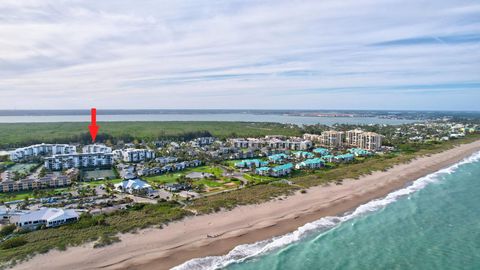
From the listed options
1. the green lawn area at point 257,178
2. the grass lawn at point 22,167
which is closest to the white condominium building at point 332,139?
Answer: the green lawn area at point 257,178

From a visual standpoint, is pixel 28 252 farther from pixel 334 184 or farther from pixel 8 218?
pixel 334 184

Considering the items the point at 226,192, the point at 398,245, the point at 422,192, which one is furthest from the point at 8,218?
the point at 422,192

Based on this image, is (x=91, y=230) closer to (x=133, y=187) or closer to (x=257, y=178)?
(x=133, y=187)

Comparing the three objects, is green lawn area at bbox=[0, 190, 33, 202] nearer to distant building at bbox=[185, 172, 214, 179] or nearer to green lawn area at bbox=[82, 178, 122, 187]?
green lawn area at bbox=[82, 178, 122, 187]

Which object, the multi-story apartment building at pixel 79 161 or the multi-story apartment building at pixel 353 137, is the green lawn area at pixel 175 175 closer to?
the multi-story apartment building at pixel 79 161

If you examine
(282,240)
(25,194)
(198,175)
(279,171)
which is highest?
(279,171)

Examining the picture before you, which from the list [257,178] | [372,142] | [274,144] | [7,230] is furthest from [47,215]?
[372,142]

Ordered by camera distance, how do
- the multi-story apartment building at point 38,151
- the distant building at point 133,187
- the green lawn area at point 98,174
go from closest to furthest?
the distant building at point 133,187
the green lawn area at point 98,174
the multi-story apartment building at point 38,151

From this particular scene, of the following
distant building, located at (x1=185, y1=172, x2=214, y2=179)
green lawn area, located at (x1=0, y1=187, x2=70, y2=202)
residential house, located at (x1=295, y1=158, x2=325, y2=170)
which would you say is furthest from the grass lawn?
residential house, located at (x1=295, y1=158, x2=325, y2=170)
